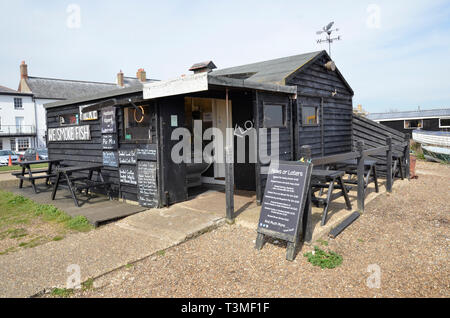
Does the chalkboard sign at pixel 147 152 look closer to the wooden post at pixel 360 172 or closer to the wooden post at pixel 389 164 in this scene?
the wooden post at pixel 360 172

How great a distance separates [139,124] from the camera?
21.5 ft

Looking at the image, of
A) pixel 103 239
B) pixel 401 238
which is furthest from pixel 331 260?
pixel 103 239

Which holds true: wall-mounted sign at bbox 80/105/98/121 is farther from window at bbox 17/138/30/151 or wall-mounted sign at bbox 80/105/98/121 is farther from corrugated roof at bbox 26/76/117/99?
window at bbox 17/138/30/151

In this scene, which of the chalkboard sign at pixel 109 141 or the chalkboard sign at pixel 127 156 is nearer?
the chalkboard sign at pixel 127 156

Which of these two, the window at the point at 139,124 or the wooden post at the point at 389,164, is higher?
the window at the point at 139,124

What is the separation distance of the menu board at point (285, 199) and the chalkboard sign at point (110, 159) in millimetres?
4042

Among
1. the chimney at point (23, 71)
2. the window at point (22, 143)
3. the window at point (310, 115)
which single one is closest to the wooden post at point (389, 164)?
the window at point (310, 115)

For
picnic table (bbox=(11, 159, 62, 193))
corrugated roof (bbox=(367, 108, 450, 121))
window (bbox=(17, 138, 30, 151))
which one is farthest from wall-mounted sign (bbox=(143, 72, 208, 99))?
window (bbox=(17, 138, 30, 151))

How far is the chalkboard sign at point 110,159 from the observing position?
7103mm

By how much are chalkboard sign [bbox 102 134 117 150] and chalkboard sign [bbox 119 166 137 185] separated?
A: 547 mm

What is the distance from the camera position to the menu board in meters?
4.18

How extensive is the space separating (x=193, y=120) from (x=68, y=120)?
3694mm

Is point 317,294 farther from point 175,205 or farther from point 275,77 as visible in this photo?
point 275,77

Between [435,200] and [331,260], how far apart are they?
4.62 metres
